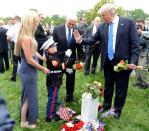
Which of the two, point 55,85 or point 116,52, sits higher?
point 116,52

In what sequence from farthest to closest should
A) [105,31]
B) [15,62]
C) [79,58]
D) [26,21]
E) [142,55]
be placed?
[15,62]
[142,55]
[79,58]
[105,31]
[26,21]

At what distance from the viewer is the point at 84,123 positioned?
5.13 meters

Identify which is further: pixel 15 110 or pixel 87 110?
→ pixel 15 110

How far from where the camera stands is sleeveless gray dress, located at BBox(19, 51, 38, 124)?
496cm

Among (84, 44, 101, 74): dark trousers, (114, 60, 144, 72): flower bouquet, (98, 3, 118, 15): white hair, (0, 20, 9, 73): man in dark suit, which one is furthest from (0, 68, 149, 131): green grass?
(98, 3, 118, 15): white hair

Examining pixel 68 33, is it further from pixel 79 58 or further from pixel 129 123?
pixel 129 123

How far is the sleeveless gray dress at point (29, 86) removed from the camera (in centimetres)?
496

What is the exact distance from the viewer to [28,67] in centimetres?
495

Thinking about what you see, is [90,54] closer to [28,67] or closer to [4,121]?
[28,67]

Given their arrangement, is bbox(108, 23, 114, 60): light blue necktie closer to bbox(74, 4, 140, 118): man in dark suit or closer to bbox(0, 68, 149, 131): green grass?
bbox(74, 4, 140, 118): man in dark suit

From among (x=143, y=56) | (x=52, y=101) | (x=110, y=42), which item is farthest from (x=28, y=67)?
(x=143, y=56)

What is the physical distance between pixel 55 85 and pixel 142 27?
4.59m

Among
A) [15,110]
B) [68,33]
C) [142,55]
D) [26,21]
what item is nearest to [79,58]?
[68,33]

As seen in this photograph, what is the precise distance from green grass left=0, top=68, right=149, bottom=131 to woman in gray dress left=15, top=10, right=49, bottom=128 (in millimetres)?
254
